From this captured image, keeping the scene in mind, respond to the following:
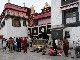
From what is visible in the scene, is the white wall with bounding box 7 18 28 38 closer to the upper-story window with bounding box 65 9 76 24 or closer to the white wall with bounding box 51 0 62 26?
the white wall with bounding box 51 0 62 26

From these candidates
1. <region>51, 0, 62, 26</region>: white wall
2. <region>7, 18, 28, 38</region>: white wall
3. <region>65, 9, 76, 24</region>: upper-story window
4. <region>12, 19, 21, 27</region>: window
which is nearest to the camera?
<region>65, 9, 76, 24</region>: upper-story window

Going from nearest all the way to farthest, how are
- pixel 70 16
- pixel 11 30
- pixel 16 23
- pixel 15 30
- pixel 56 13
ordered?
pixel 70 16 < pixel 56 13 < pixel 11 30 < pixel 15 30 < pixel 16 23

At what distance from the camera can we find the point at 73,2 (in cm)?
3228

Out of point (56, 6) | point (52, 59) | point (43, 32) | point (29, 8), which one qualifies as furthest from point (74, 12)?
point (29, 8)

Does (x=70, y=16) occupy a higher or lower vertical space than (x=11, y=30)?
higher

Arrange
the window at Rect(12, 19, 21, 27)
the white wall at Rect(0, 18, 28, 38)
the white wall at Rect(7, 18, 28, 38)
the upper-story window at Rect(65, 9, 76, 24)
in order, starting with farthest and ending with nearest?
the window at Rect(12, 19, 21, 27), the white wall at Rect(7, 18, 28, 38), the white wall at Rect(0, 18, 28, 38), the upper-story window at Rect(65, 9, 76, 24)

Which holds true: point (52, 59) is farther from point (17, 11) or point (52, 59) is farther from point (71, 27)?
point (17, 11)

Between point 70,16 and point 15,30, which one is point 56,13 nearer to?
point 70,16

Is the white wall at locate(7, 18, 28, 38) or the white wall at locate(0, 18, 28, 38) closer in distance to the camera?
the white wall at locate(0, 18, 28, 38)

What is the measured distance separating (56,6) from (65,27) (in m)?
4.22

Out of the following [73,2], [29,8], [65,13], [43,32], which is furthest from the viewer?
[29,8]

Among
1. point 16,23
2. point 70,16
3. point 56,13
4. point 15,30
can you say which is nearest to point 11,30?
point 15,30

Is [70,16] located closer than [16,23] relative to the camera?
Yes

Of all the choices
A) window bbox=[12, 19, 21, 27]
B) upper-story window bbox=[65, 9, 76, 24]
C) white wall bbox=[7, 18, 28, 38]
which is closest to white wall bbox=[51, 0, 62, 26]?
upper-story window bbox=[65, 9, 76, 24]
